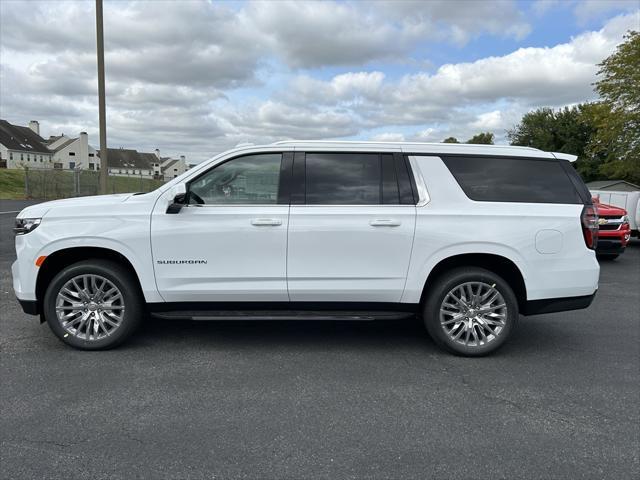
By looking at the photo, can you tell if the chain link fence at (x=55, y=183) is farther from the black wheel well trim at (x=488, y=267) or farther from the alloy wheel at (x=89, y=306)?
the black wheel well trim at (x=488, y=267)

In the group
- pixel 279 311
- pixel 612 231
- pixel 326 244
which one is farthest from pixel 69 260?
pixel 612 231

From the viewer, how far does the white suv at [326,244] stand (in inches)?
170

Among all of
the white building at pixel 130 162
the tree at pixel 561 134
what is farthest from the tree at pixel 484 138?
the white building at pixel 130 162

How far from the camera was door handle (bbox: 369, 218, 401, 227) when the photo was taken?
431 centimetres

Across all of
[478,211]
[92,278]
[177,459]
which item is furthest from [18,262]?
[478,211]

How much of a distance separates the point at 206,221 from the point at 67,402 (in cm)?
174

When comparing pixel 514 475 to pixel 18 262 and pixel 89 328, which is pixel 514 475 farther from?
pixel 18 262

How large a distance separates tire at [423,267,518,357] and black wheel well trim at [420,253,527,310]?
0.21ft

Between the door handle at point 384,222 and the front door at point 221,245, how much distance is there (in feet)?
2.53

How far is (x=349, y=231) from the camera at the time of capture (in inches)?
169

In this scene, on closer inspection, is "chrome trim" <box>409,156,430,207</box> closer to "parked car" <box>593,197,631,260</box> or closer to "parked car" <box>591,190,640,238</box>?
"parked car" <box>593,197,631,260</box>

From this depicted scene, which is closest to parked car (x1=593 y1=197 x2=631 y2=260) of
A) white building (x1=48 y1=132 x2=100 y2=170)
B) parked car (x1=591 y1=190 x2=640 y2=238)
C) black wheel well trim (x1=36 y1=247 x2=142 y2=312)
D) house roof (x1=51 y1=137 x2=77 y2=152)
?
parked car (x1=591 y1=190 x2=640 y2=238)

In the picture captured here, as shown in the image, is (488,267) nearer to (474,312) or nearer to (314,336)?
(474,312)

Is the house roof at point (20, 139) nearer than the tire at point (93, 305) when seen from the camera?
No
